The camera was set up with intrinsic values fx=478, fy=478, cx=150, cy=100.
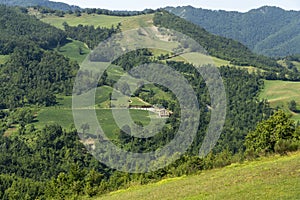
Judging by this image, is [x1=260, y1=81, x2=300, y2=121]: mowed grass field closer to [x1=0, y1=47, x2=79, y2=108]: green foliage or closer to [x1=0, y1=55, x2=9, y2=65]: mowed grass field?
[x1=0, y1=47, x2=79, y2=108]: green foliage

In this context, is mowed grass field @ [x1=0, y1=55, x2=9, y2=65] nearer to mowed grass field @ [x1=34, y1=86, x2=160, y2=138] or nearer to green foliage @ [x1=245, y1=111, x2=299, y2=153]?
mowed grass field @ [x1=34, y1=86, x2=160, y2=138]

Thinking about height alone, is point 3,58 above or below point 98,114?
above

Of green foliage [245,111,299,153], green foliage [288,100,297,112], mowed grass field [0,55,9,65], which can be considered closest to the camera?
green foliage [245,111,299,153]

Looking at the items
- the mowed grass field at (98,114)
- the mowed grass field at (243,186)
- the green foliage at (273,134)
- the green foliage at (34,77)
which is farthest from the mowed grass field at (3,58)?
the mowed grass field at (243,186)

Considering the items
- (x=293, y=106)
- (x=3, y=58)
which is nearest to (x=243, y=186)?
(x=293, y=106)

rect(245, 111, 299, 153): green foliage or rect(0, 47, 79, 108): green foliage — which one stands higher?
rect(245, 111, 299, 153): green foliage

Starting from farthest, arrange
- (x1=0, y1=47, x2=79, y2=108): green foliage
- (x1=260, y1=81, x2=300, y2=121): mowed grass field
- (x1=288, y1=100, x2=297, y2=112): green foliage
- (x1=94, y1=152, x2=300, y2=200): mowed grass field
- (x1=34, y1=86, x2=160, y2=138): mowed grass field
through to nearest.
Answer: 1. (x1=260, y1=81, x2=300, y2=121): mowed grass field
2. (x1=0, y1=47, x2=79, y2=108): green foliage
3. (x1=288, y1=100, x2=297, y2=112): green foliage
4. (x1=34, y1=86, x2=160, y2=138): mowed grass field
5. (x1=94, y1=152, x2=300, y2=200): mowed grass field

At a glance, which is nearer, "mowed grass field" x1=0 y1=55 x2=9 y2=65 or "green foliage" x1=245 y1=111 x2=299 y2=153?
"green foliage" x1=245 y1=111 x2=299 y2=153

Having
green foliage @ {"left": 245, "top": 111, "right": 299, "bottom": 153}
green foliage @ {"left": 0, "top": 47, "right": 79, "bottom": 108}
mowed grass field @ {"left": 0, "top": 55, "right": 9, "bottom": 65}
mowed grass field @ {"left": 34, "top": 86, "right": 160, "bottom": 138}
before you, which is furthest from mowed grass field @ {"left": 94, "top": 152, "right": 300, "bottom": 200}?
mowed grass field @ {"left": 0, "top": 55, "right": 9, "bottom": 65}

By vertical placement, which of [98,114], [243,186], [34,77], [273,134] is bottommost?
[34,77]

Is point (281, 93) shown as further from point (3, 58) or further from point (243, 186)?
point (243, 186)
